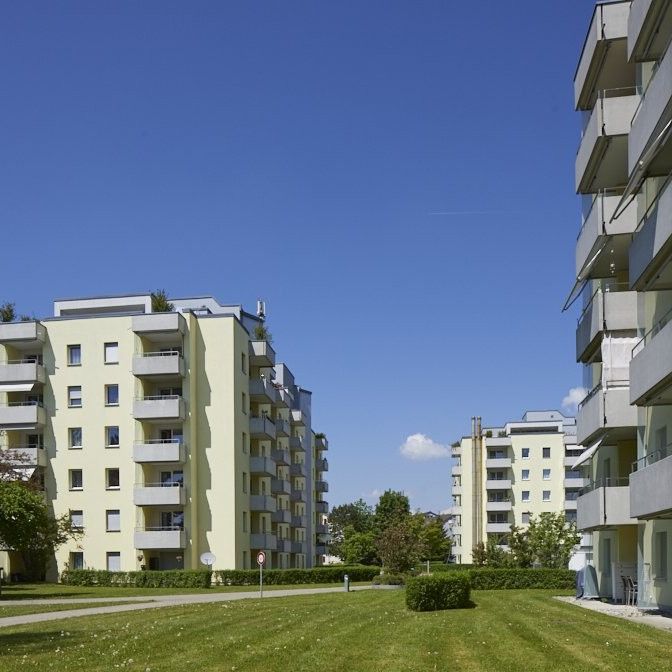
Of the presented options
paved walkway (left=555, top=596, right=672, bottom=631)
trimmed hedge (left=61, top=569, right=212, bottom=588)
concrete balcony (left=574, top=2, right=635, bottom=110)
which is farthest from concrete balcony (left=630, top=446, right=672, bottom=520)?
trimmed hedge (left=61, top=569, right=212, bottom=588)

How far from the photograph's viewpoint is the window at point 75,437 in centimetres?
6144

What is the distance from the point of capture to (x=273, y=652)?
694 inches

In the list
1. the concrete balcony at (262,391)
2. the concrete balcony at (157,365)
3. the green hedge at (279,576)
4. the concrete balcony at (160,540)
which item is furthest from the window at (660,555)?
the concrete balcony at (262,391)

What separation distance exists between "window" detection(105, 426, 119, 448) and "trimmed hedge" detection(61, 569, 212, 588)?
790 cm

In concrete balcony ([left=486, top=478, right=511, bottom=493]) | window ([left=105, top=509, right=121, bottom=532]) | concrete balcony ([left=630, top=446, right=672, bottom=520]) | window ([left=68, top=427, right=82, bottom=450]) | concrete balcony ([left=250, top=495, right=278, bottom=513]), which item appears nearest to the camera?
concrete balcony ([left=630, top=446, right=672, bottom=520])

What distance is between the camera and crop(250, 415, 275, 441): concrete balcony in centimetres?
6781

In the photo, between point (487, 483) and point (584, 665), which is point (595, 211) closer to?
point (584, 665)

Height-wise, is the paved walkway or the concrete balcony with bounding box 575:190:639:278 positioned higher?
the concrete balcony with bounding box 575:190:639:278

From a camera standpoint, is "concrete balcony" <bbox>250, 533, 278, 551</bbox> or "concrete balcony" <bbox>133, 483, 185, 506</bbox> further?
"concrete balcony" <bbox>250, 533, 278, 551</bbox>

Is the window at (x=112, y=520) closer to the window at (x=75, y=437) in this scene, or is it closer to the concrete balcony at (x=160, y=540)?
the concrete balcony at (x=160, y=540)

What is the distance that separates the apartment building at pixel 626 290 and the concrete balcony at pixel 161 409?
28.7 m

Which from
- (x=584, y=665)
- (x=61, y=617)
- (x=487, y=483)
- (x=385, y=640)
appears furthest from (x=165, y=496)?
(x=487, y=483)

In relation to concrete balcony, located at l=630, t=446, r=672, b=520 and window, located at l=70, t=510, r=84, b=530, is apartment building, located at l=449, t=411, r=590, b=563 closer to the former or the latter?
window, located at l=70, t=510, r=84, b=530

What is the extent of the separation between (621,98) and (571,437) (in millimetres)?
92096
